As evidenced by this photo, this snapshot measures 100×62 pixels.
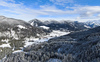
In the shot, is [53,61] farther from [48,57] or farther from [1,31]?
[1,31]

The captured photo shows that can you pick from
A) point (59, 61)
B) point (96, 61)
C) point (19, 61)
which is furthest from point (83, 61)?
point (19, 61)

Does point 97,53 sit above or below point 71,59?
above

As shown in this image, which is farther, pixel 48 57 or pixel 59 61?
pixel 48 57

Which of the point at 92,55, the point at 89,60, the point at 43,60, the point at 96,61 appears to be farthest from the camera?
the point at 43,60

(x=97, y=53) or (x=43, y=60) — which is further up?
(x=97, y=53)

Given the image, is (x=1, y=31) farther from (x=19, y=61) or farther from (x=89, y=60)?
(x=89, y=60)

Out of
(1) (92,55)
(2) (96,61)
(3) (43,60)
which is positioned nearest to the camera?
(2) (96,61)

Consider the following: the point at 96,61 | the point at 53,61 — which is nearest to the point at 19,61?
the point at 53,61

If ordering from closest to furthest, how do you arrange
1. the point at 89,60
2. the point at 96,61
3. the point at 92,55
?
1. the point at 96,61
2. the point at 89,60
3. the point at 92,55

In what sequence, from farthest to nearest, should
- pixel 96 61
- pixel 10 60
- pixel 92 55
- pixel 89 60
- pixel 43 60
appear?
1. pixel 10 60
2. pixel 43 60
3. pixel 92 55
4. pixel 89 60
5. pixel 96 61
